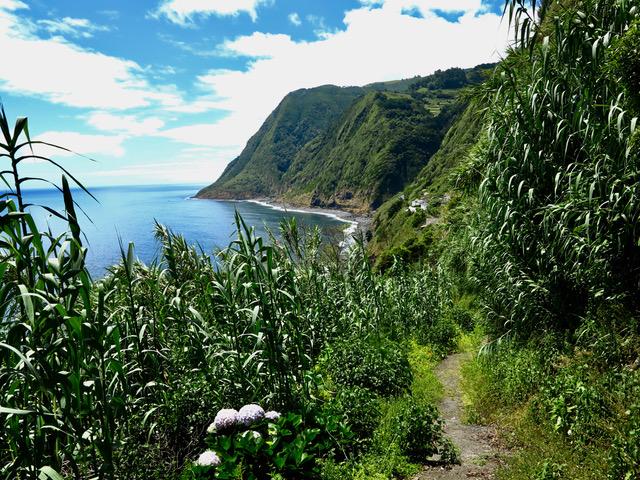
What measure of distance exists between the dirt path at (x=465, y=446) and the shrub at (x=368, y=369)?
890 mm

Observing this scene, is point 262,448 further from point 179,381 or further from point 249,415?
point 179,381

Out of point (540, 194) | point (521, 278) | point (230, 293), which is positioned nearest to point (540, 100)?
point (540, 194)

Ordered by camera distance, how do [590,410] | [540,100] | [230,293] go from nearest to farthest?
[590,410] → [230,293] → [540,100]

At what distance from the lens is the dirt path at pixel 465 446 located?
4.80m

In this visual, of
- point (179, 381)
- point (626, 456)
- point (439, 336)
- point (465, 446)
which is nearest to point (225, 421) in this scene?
point (179, 381)

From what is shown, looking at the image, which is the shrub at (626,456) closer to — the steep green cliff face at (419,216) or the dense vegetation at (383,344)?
the dense vegetation at (383,344)

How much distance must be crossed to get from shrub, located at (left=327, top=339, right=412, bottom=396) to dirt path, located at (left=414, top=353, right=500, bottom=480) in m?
0.89

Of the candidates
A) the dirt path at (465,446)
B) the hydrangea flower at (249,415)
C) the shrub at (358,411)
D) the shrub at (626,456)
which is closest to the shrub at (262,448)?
the hydrangea flower at (249,415)

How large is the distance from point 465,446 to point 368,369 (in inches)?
76.6

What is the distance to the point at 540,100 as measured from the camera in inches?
250

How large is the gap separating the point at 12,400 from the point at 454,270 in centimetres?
1500

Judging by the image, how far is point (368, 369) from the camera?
7027mm

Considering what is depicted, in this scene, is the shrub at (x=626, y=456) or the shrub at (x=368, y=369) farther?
the shrub at (x=368, y=369)

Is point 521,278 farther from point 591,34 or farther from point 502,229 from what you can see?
point 591,34
